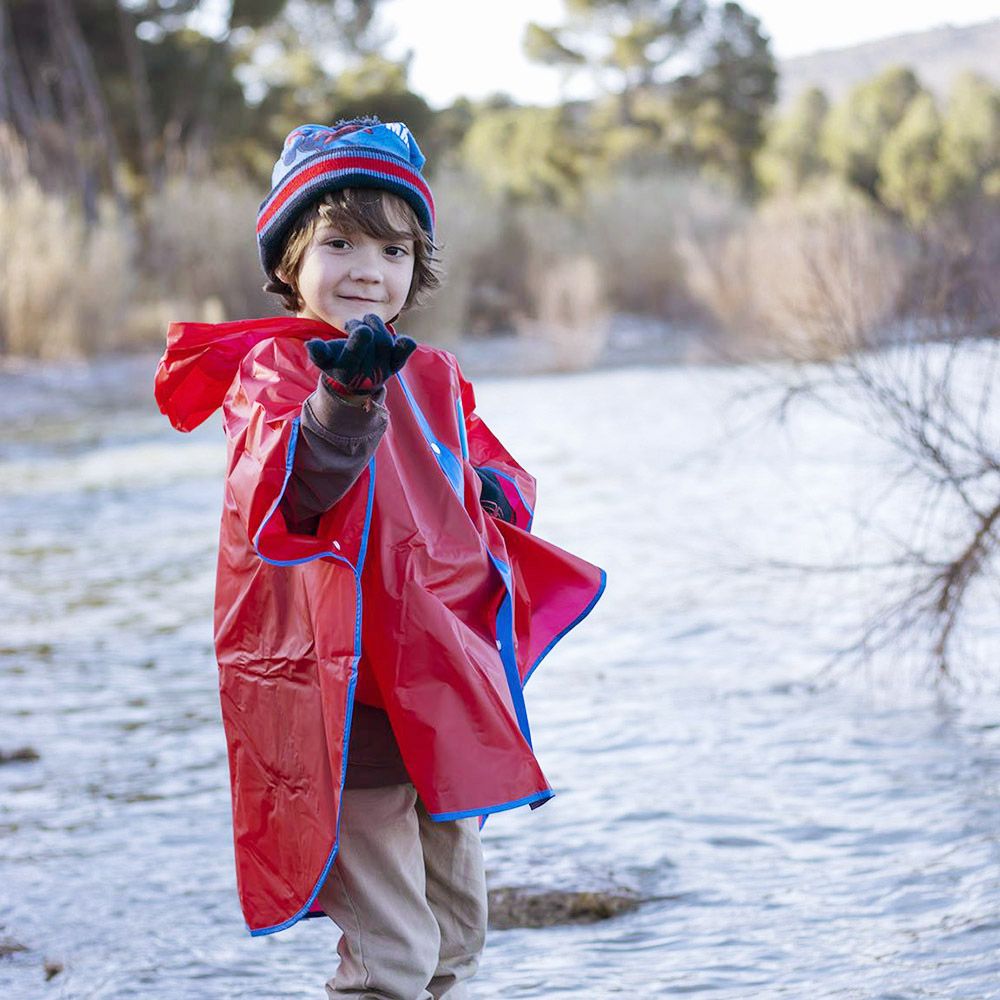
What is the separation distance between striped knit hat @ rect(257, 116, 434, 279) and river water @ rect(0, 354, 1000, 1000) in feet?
4.26

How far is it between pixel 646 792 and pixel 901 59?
12159 cm

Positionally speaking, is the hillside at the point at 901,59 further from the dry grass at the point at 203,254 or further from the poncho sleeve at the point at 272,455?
the poncho sleeve at the point at 272,455

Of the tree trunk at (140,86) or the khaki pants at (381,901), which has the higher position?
the tree trunk at (140,86)

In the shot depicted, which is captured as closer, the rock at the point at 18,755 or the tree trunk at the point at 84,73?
the rock at the point at 18,755

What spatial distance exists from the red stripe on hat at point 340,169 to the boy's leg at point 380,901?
77 centimetres

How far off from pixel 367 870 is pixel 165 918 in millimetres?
1136

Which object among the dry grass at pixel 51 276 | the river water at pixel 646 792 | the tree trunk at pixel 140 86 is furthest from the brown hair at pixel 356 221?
the tree trunk at pixel 140 86

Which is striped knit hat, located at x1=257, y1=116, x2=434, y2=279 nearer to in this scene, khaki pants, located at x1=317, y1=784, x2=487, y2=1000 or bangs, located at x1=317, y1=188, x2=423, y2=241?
bangs, located at x1=317, y1=188, x2=423, y2=241

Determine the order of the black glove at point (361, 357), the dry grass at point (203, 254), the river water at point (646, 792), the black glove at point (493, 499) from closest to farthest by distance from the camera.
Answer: the black glove at point (361, 357)
the black glove at point (493, 499)
the river water at point (646, 792)
the dry grass at point (203, 254)

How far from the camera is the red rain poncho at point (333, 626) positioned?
1842 millimetres

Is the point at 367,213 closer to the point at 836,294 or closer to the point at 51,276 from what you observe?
the point at 836,294

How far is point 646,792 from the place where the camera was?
3.57 metres

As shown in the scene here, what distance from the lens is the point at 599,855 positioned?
318 centimetres

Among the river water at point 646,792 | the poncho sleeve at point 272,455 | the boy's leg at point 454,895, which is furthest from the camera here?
the river water at point 646,792
